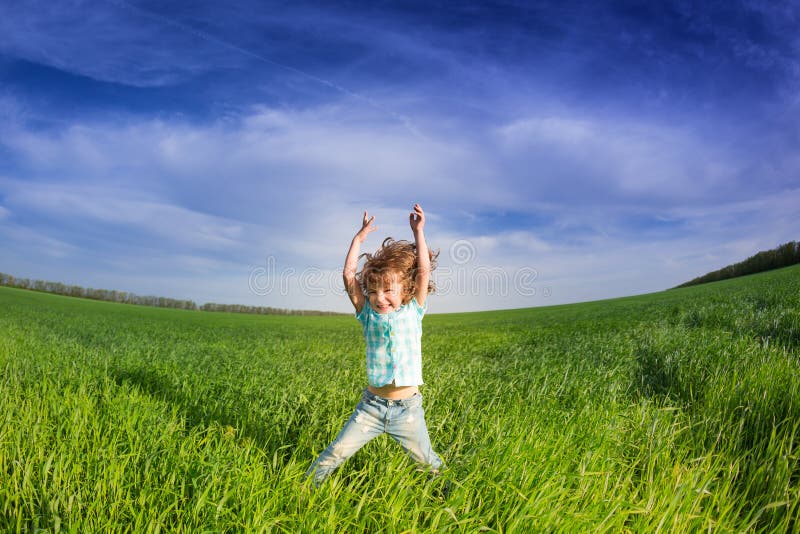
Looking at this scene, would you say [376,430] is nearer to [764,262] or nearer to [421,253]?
[421,253]

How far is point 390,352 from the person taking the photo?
3166 mm

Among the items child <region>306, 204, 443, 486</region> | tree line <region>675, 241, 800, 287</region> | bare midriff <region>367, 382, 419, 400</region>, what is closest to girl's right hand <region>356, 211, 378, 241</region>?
child <region>306, 204, 443, 486</region>

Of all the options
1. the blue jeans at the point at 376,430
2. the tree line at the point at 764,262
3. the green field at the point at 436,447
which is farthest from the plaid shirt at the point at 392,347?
the tree line at the point at 764,262

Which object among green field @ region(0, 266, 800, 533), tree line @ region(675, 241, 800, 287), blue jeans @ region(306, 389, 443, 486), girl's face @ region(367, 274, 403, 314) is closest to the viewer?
Answer: green field @ region(0, 266, 800, 533)

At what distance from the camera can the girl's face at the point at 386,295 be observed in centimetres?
324

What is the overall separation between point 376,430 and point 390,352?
1.78 ft

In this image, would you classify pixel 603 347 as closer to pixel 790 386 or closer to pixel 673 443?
pixel 790 386

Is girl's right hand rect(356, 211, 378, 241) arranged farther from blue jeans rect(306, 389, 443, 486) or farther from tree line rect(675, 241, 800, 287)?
tree line rect(675, 241, 800, 287)

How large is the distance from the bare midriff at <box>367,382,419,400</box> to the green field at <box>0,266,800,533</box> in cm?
47

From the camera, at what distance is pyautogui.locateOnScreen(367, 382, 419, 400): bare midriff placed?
10.4ft

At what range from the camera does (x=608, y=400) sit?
→ 5359 mm

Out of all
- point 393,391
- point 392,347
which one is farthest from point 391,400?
point 392,347

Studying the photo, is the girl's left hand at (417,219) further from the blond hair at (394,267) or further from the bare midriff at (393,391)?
the bare midriff at (393,391)

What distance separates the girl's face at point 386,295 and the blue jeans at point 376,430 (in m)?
0.59
